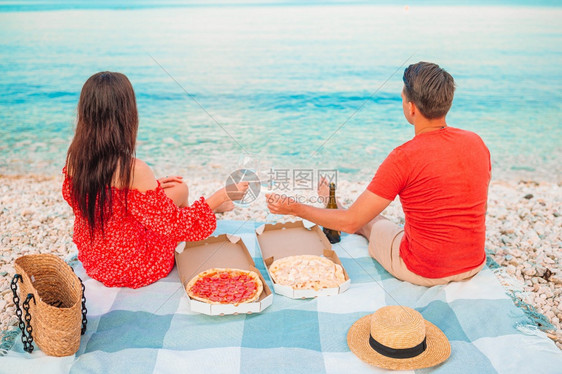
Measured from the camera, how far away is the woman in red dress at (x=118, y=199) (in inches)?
108

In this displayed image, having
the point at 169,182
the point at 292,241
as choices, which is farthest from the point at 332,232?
the point at 169,182

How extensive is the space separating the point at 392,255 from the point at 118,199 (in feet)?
6.06

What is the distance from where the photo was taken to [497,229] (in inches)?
176

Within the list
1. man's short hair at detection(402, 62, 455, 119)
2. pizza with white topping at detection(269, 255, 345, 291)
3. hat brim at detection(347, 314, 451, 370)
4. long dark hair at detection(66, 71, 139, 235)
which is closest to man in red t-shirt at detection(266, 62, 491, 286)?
man's short hair at detection(402, 62, 455, 119)

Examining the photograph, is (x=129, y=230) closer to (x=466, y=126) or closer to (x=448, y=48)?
(x=466, y=126)

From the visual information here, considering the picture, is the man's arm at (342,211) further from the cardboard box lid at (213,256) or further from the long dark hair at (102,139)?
the long dark hair at (102,139)

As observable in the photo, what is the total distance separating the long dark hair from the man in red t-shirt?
3.23 ft

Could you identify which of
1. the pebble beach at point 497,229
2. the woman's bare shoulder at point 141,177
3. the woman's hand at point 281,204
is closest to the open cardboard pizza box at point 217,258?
the woman's hand at point 281,204

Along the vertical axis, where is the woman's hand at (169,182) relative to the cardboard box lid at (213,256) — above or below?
above

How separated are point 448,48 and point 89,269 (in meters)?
19.5

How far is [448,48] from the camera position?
19.8 m

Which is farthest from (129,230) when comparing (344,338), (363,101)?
(363,101)

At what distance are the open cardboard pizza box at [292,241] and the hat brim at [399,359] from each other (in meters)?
0.57

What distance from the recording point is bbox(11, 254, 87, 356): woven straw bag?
95.2 inches
